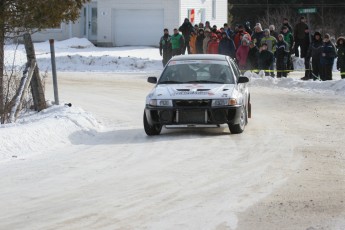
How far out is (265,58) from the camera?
30922 mm

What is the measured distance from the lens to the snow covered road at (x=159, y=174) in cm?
945

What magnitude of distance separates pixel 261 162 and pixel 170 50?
24284 mm

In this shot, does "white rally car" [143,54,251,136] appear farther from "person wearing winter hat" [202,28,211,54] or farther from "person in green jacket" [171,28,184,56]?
"person in green jacket" [171,28,184,56]

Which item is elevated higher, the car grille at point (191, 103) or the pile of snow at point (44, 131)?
the car grille at point (191, 103)

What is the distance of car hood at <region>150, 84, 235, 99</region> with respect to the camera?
649 inches

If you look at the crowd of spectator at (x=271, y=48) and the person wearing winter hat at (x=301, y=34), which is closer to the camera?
the crowd of spectator at (x=271, y=48)

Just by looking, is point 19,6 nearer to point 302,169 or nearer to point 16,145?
point 16,145

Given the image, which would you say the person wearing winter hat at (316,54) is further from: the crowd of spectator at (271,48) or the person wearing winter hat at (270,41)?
the person wearing winter hat at (270,41)

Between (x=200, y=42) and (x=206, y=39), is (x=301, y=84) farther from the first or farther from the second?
(x=200, y=42)

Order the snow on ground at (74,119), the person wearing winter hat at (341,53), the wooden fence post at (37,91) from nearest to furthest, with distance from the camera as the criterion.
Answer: the snow on ground at (74,119) < the wooden fence post at (37,91) < the person wearing winter hat at (341,53)

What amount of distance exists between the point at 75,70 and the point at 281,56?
1096 cm

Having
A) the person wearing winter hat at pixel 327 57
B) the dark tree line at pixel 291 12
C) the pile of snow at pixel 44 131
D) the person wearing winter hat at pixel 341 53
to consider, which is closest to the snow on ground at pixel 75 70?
the pile of snow at pixel 44 131

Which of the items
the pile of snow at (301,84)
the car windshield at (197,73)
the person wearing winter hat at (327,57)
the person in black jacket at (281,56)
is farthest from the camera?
the person in black jacket at (281,56)

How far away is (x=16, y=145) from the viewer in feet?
46.8
